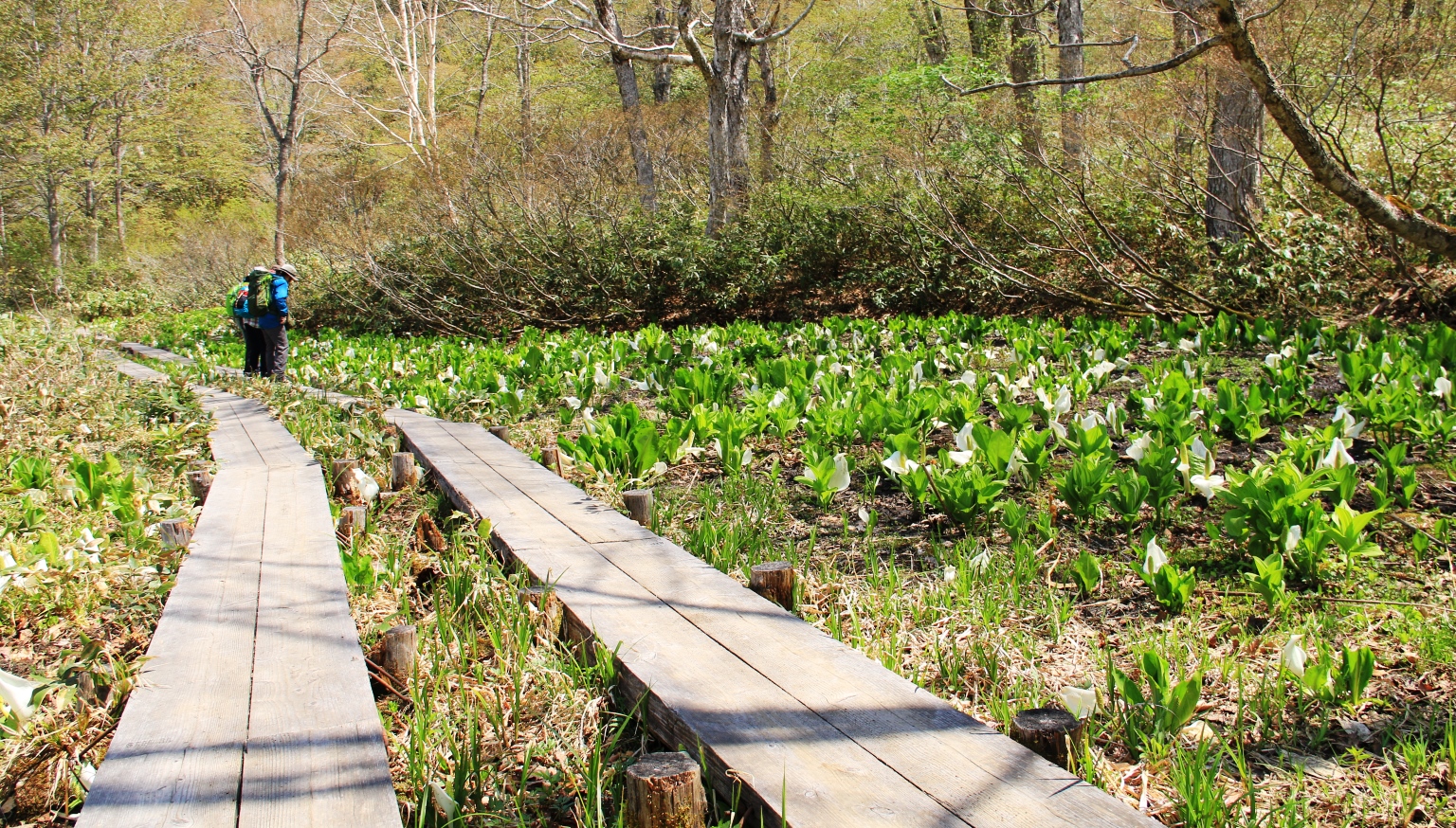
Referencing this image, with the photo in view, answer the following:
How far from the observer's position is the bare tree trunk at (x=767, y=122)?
42.9ft

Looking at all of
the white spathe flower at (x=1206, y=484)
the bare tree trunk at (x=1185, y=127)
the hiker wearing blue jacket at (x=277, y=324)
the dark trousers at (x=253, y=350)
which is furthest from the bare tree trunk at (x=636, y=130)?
the white spathe flower at (x=1206, y=484)

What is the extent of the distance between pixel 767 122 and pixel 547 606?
14.9 m

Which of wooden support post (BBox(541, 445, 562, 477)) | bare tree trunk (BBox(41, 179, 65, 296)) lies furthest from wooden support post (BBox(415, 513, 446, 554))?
bare tree trunk (BBox(41, 179, 65, 296))

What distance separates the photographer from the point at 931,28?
25.0m

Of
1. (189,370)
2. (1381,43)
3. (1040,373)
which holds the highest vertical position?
(1381,43)

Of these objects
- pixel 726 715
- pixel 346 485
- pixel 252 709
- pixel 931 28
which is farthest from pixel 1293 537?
pixel 931 28

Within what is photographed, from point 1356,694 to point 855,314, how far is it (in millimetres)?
9681

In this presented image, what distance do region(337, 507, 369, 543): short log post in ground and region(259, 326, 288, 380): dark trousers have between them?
725 centimetres

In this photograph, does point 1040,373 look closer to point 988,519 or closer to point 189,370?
point 988,519

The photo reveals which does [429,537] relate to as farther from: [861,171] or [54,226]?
[54,226]

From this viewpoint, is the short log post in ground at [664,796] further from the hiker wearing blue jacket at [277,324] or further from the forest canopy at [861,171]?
the hiker wearing blue jacket at [277,324]

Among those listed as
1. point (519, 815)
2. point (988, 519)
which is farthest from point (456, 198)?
point (519, 815)

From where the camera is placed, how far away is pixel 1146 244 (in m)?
9.27

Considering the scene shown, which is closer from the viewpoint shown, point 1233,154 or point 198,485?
point 198,485
